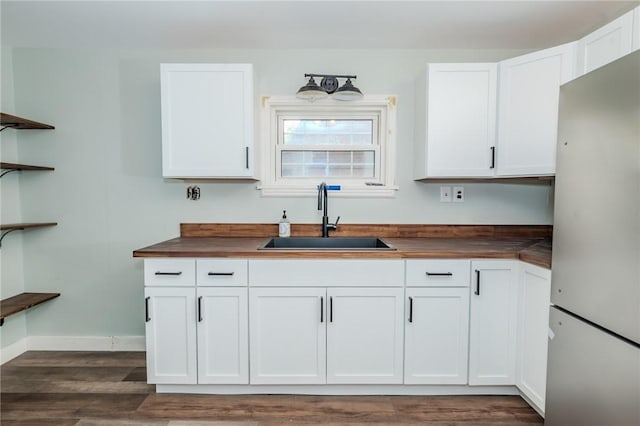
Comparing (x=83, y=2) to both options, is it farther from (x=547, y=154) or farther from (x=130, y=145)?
(x=547, y=154)

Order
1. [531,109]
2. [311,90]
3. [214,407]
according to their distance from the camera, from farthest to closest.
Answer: [311,90] < [531,109] < [214,407]

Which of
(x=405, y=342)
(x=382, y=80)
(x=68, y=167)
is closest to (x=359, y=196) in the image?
(x=382, y=80)

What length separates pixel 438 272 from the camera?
1892 millimetres

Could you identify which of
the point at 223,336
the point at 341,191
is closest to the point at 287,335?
the point at 223,336

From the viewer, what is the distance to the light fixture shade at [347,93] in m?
2.27

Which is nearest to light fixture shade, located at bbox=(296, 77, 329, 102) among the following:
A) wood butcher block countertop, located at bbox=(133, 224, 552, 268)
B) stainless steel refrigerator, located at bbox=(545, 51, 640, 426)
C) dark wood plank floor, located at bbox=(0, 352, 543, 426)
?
wood butcher block countertop, located at bbox=(133, 224, 552, 268)

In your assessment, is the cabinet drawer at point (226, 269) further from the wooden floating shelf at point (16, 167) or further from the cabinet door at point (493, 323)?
the wooden floating shelf at point (16, 167)

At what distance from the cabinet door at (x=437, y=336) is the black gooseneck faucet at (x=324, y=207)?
0.76 m

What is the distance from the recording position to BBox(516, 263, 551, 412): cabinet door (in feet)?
5.48

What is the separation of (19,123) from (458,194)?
3.12 m

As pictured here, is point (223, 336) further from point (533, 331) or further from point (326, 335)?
point (533, 331)

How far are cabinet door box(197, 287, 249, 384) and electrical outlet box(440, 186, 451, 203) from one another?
1.57 m

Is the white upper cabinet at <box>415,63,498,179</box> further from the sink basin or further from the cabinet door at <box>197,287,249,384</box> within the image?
the cabinet door at <box>197,287,249,384</box>

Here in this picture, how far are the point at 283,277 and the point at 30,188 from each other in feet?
6.87
